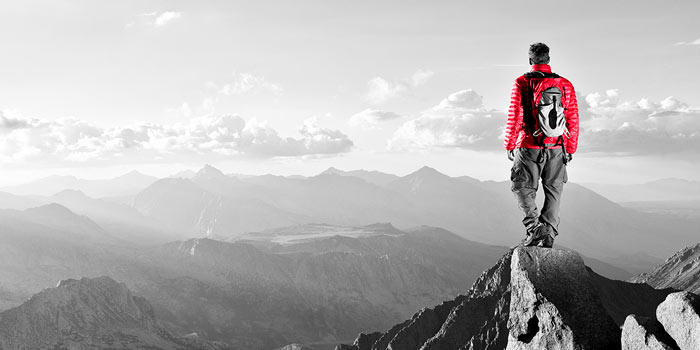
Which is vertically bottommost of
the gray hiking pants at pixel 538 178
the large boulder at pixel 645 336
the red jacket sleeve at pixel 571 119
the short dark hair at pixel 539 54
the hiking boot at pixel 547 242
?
the large boulder at pixel 645 336

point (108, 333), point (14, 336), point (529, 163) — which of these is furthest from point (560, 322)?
point (108, 333)

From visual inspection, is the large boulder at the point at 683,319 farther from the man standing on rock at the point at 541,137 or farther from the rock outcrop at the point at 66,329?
the rock outcrop at the point at 66,329

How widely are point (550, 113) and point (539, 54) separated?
190 centimetres

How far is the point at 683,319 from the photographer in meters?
12.5

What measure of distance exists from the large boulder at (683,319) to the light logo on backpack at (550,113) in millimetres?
4919

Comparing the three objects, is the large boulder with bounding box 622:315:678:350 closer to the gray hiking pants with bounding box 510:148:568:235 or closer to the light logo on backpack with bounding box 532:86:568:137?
the gray hiking pants with bounding box 510:148:568:235

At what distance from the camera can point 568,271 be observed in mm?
15078

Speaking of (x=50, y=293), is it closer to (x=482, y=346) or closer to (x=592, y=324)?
(x=482, y=346)

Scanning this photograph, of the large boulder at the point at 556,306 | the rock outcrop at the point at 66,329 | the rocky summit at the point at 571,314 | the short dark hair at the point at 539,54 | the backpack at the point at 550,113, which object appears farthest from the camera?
the rock outcrop at the point at 66,329

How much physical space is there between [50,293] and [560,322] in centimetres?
21013

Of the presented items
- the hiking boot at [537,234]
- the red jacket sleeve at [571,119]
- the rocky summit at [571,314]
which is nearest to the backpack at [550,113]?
the red jacket sleeve at [571,119]

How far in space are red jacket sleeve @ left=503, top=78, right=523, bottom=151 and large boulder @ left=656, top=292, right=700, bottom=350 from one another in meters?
5.47

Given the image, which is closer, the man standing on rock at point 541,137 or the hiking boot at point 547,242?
the man standing on rock at point 541,137

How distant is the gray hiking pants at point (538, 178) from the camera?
15055mm
